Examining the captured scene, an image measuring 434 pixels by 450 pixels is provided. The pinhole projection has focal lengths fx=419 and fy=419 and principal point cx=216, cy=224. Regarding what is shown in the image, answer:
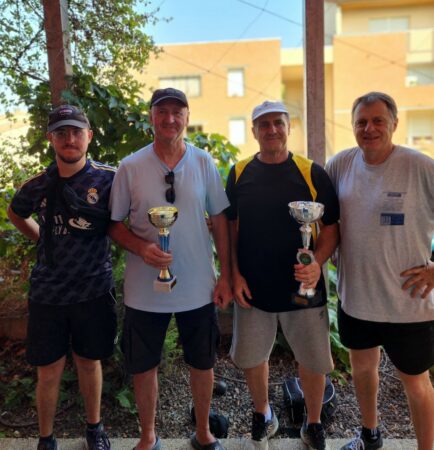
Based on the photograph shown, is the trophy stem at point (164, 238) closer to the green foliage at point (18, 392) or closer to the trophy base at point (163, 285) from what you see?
the trophy base at point (163, 285)

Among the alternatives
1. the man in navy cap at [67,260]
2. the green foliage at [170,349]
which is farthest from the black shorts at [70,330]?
the green foliage at [170,349]

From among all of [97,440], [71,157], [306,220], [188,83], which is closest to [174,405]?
[97,440]

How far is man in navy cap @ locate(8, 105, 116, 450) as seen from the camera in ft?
7.66

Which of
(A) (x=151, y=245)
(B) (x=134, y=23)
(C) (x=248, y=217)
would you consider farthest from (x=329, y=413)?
(B) (x=134, y=23)

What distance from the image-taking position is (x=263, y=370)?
259 cm

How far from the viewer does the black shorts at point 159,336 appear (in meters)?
2.37

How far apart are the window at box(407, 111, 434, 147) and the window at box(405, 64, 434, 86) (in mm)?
1648

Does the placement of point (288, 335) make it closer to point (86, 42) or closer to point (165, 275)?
point (165, 275)

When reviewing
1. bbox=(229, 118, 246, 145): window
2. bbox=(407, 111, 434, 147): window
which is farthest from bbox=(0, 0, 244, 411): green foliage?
bbox=(407, 111, 434, 147): window

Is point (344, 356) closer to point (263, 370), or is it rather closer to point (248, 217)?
point (263, 370)

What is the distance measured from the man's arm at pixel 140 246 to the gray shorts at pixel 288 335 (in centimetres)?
63

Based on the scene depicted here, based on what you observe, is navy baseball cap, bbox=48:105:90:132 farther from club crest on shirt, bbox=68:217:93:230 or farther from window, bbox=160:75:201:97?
window, bbox=160:75:201:97

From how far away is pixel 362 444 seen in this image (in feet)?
8.36

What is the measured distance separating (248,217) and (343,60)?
65.3ft
